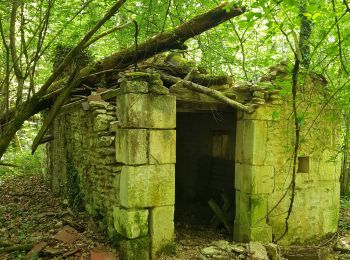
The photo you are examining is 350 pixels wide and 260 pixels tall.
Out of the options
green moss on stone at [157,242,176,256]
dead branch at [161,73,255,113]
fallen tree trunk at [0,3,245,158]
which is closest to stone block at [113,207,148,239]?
green moss on stone at [157,242,176,256]

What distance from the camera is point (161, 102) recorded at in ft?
17.5

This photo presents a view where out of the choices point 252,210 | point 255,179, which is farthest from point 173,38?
point 252,210

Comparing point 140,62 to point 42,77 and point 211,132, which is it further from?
point 42,77

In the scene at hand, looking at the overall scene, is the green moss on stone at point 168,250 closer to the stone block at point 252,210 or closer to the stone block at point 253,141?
the stone block at point 252,210

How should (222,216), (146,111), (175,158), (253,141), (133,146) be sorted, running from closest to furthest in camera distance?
(133,146)
(146,111)
(175,158)
(253,141)
(222,216)

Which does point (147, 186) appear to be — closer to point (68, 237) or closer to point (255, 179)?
point (68, 237)

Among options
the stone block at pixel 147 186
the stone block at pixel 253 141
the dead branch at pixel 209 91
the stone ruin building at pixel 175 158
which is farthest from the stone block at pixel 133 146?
the stone block at pixel 253 141

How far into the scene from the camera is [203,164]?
9.05 metres

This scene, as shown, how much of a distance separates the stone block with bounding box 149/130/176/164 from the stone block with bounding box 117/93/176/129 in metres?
0.11

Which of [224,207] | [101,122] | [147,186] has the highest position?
[101,122]

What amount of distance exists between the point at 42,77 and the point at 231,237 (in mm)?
8496

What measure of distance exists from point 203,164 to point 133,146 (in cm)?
423

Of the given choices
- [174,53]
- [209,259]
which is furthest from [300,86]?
[209,259]

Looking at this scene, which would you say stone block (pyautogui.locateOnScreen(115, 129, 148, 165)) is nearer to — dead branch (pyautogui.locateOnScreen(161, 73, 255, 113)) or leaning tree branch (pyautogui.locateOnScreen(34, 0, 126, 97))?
dead branch (pyautogui.locateOnScreen(161, 73, 255, 113))
